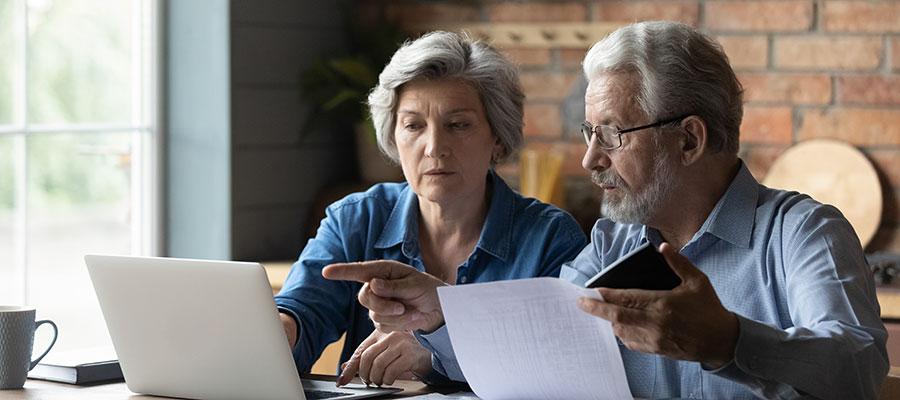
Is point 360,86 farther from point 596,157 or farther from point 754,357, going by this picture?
point 754,357

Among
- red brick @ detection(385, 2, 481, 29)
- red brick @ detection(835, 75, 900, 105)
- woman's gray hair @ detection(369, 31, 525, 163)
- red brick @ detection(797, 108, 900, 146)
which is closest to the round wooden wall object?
red brick @ detection(797, 108, 900, 146)

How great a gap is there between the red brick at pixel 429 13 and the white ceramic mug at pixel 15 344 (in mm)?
2353

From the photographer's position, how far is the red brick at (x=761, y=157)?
12.6 feet

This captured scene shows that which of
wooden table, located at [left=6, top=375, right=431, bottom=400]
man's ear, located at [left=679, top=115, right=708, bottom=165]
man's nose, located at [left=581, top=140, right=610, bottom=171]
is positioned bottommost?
wooden table, located at [left=6, top=375, right=431, bottom=400]

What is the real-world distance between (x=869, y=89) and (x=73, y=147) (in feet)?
7.11

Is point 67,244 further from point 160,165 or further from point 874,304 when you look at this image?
point 874,304

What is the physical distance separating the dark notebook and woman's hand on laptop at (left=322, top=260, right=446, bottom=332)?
0.46 metres

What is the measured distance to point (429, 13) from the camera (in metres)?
4.31

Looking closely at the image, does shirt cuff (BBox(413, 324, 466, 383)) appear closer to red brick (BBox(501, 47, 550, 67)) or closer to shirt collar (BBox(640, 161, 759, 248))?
shirt collar (BBox(640, 161, 759, 248))

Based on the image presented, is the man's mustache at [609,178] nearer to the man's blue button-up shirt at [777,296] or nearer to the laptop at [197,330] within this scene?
the man's blue button-up shirt at [777,296]

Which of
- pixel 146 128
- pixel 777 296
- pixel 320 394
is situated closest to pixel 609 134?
pixel 777 296

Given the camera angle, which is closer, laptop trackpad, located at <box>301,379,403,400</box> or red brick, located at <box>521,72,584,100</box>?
laptop trackpad, located at <box>301,379,403,400</box>

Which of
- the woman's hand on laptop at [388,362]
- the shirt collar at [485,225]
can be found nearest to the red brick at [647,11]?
the shirt collar at [485,225]

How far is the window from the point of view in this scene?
354 cm
